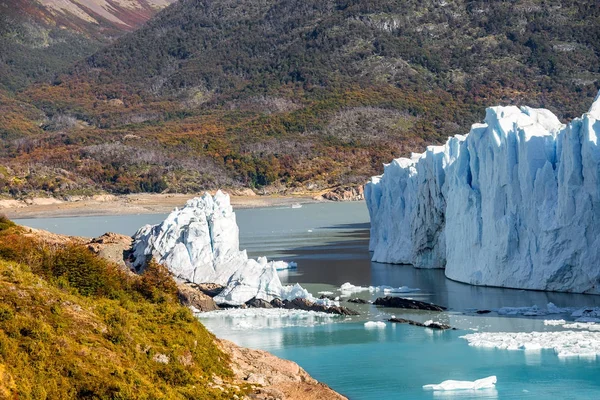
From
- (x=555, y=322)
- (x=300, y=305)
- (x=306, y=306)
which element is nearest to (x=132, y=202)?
(x=300, y=305)

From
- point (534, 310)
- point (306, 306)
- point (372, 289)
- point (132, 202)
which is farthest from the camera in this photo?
point (132, 202)

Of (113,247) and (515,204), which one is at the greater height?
(515,204)

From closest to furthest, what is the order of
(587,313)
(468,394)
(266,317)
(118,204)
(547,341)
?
(468,394)
(547,341)
(587,313)
(266,317)
(118,204)

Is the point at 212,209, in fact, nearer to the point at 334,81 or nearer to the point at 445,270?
the point at 445,270

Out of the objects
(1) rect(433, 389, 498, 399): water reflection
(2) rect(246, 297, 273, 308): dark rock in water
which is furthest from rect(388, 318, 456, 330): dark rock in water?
(1) rect(433, 389, 498, 399): water reflection

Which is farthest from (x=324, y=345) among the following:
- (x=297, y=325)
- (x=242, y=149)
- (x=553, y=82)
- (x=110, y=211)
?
(x=553, y=82)

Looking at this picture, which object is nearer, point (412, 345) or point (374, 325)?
point (412, 345)

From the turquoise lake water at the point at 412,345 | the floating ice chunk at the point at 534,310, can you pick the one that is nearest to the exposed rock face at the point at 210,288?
the turquoise lake water at the point at 412,345

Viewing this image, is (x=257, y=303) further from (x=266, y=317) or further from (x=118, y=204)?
(x=118, y=204)
